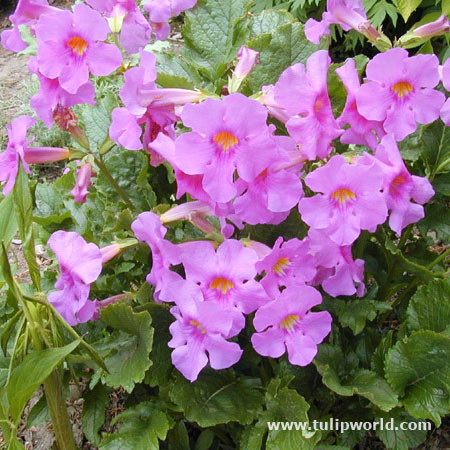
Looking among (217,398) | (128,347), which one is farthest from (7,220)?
(217,398)

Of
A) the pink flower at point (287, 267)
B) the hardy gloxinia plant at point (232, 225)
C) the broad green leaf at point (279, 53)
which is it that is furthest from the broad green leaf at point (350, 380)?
the broad green leaf at point (279, 53)

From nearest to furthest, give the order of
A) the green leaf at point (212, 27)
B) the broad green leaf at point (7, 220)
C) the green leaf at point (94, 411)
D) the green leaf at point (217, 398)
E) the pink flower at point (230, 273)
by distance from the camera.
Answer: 1. the pink flower at point (230, 273)
2. the broad green leaf at point (7, 220)
3. the green leaf at point (217, 398)
4. the green leaf at point (94, 411)
5. the green leaf at point (212, 27)

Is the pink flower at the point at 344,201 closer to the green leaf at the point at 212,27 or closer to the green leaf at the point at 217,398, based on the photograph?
the green leaf at the point at 217,398

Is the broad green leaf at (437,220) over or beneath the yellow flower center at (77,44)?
beneath

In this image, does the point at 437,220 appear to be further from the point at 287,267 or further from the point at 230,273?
the point at 230,273

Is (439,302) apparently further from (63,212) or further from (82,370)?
(63,212)

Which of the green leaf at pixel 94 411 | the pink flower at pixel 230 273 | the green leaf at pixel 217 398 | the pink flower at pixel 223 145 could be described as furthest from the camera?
the green leaf at pixel 94 411

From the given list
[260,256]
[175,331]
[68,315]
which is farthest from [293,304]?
[68,315]
